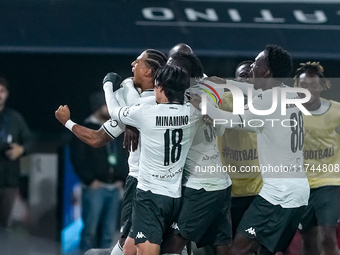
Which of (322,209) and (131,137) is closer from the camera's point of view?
(131,137)

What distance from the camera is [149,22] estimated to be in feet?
27.2

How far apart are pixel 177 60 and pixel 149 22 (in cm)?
342

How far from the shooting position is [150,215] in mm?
4695

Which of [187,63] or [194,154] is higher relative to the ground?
[187,63]

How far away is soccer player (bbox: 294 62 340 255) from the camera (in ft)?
19.0

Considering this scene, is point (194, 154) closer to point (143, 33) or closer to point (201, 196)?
point (201, 196)

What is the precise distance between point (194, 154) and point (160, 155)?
1.08 ft

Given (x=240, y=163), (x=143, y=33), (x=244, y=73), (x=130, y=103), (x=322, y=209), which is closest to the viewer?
(x=130, y=103)

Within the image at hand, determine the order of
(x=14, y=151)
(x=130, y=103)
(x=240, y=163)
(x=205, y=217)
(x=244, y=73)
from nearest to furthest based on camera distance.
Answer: (x=205, y=217), (x=130, y=103), (x=240, y=163), (x=244, y=73), (x=14, y=151)

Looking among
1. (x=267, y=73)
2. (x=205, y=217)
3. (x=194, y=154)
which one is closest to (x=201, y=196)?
(x=205, y=217)

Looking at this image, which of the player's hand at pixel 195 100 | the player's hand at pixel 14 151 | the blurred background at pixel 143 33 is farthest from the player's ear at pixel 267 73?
the blurred background at pixel 143 33

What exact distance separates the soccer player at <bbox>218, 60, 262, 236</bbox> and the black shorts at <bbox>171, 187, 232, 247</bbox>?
57 cm

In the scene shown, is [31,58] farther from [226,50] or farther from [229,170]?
[229,170]

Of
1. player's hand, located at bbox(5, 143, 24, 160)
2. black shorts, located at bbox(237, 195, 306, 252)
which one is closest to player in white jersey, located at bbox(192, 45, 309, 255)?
black shorts, located at bbox(237, 195, 306, 252)
